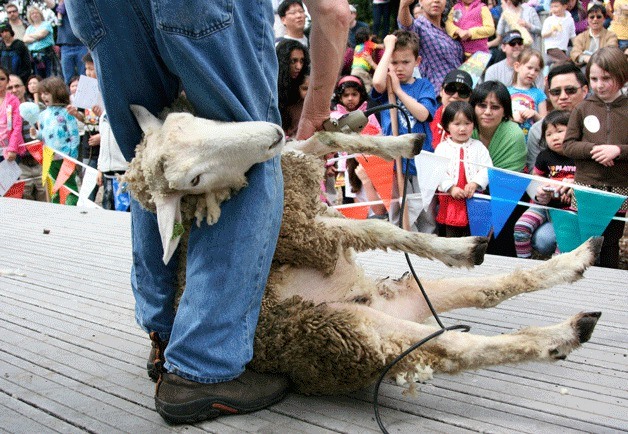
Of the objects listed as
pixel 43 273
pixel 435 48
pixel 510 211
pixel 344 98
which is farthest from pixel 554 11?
pixel 43 273

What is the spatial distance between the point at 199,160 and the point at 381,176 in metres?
3.89

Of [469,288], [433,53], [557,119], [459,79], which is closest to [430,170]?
[557,119]

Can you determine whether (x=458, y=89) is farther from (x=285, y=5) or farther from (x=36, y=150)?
(x=36, y=150)

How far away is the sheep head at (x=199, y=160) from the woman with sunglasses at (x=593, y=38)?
7327mm

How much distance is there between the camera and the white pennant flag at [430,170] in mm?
5340

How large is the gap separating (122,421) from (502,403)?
1.20 meters

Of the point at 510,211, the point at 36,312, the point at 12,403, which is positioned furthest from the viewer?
the point at 510,211

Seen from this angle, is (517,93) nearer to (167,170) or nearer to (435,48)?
(435,48)

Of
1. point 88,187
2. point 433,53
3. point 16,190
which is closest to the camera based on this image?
point 433,53

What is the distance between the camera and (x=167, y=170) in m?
1.94

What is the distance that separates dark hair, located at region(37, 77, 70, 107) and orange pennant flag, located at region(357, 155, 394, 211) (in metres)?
4.94

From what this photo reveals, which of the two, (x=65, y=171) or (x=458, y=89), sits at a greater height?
(x=458, y=89)

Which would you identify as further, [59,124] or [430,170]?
[59,124]

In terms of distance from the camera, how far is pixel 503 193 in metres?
5.06
